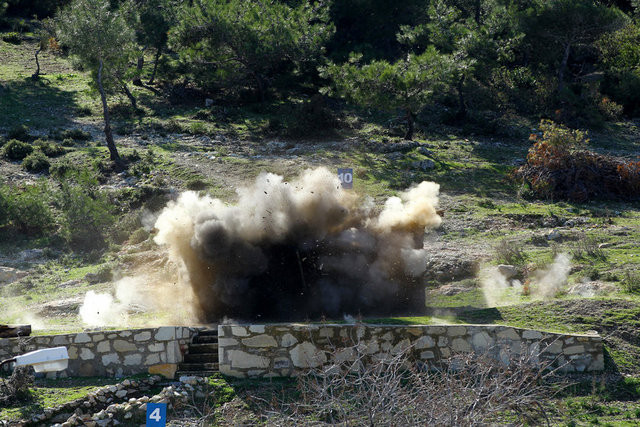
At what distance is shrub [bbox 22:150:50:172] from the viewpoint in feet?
107

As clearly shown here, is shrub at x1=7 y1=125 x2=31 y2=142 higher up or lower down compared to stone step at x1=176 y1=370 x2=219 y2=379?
lower down

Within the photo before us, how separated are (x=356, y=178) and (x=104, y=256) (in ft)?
33.0

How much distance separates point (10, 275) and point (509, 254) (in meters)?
14.7

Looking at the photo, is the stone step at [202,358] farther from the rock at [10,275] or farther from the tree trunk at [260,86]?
the tree trunk at [260,86]

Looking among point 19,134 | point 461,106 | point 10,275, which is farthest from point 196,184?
point 461,106

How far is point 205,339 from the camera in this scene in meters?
14.4

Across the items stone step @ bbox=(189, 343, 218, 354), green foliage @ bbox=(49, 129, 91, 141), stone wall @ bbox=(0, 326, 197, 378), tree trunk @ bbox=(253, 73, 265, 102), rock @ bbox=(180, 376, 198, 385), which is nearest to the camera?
rock @ bbox=(180, 376, 198, 385)

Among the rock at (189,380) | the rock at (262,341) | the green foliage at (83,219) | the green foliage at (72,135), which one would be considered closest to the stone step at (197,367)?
the rock at (189,380)

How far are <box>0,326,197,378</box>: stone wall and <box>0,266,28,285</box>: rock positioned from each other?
9.52 metres

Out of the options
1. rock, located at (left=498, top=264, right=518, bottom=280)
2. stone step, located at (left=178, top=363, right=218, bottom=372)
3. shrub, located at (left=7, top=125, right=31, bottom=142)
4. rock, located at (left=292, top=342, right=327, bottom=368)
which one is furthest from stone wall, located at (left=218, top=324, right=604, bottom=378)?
shrub, located at (left=7, top=125, right=31, bottom=142)

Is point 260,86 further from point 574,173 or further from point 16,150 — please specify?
point 574,173

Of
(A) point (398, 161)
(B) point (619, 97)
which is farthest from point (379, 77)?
(B) point (619, 97)

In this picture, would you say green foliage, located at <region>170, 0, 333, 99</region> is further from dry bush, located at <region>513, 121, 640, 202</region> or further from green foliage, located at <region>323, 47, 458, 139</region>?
dry bush, located at <region>513, 121, 640, 202</region>

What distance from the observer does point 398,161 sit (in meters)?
31.4
